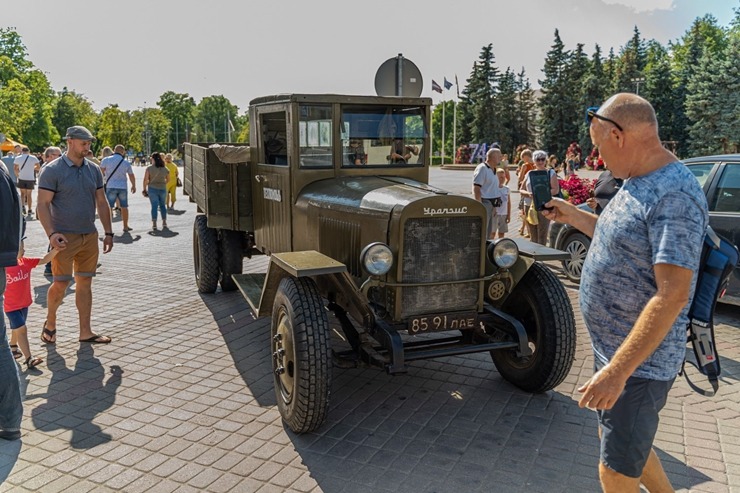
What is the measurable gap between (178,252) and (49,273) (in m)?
2.38

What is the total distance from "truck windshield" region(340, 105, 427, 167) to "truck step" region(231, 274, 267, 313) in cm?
149

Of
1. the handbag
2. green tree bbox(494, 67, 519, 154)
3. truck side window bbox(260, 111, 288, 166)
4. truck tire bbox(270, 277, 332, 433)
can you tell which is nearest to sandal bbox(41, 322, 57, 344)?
truck side window bbox(260, 111, 288, 166)

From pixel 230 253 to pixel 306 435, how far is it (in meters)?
4.00

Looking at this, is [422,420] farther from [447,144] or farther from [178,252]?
[447,144]

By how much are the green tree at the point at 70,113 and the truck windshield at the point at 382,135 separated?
287 ft

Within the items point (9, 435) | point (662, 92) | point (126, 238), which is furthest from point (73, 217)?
point (662, 92)

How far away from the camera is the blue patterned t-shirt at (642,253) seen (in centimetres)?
214

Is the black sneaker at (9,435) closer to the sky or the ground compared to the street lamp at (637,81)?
closer to the ground

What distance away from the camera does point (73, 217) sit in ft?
18.4

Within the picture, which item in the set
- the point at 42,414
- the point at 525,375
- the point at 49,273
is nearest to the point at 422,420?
the point at 525,375

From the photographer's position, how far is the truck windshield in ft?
18.2

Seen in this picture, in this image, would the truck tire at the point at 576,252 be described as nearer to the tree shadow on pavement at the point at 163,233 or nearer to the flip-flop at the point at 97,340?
the flip-flop at the point at 97,340

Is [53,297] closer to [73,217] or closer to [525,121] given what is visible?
[73,217]

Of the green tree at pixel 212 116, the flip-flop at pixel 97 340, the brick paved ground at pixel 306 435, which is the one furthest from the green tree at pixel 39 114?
the green tree at pixel 212 116
